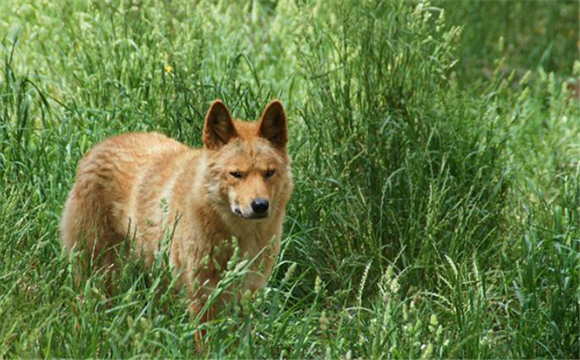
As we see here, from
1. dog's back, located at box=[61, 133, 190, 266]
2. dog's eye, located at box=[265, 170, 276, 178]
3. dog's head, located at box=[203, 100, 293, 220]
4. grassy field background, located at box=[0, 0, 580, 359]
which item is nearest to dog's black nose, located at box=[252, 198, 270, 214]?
dog's head, located at box=[203, 100, 293, 220]

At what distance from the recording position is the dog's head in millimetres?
5266

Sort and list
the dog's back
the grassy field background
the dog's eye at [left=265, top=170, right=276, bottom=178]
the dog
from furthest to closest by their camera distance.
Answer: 1. the dog's back
2. the dog's eye at [left=265, top=170, right=276, bottom=178]
3. the dog
4. the grassy field background

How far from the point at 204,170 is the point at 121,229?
75 centimetres

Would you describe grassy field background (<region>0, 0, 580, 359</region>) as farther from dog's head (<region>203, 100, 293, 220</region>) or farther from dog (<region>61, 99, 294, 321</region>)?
dog's head (<region>203, 100, 293, 220</region>)

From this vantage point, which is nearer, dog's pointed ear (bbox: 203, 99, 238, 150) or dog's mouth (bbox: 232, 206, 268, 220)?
dog's mouth (bbox: 232, 206, 268, 220)

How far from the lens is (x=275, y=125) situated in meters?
5.55

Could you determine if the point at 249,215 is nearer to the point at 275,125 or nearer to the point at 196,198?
the point at 196,198

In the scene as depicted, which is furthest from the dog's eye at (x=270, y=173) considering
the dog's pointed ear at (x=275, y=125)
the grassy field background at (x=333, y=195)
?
the grassy field background at (x=333, y=195)

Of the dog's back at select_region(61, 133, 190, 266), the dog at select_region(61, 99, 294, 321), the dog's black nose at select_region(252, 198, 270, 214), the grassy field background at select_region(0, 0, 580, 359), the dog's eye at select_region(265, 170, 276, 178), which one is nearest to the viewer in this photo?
the grassy field background at select_region(0, 0, 580, 359)

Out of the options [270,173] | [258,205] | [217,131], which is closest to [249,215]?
[258,205]

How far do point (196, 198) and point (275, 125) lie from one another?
23.9 inches

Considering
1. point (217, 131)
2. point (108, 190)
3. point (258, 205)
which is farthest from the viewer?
point (108, 190)

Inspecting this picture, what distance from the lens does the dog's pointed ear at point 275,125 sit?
18.0 ft

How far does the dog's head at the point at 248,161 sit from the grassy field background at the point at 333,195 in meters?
0.50
